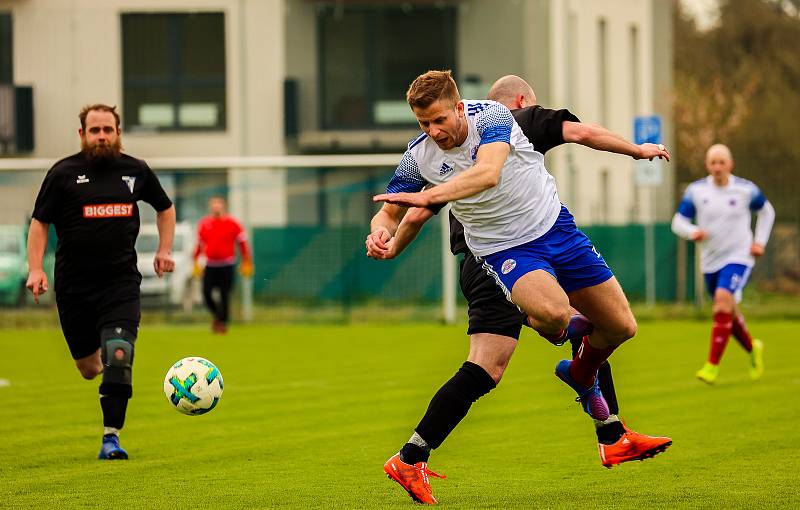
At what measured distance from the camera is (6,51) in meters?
31.8

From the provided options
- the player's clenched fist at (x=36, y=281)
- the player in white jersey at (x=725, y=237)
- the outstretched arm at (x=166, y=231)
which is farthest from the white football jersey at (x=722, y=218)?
the player's clenched fist at (x=36, y=281)

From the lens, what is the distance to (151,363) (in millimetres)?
16844

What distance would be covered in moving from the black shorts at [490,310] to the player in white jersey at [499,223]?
0.18m

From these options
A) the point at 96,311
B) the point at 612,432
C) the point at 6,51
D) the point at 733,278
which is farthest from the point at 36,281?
the point at 6,51

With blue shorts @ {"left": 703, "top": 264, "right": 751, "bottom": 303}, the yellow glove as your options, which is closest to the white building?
the yellow glove

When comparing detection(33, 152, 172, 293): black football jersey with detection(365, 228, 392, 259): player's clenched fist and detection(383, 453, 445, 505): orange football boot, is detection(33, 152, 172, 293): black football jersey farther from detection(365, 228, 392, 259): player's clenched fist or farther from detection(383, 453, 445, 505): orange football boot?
detection(383, 453, 445, 505): orange football boot

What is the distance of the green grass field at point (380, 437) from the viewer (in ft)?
24.9

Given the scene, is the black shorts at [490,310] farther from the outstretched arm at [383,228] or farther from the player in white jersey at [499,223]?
the outstretched arm at [383,228]

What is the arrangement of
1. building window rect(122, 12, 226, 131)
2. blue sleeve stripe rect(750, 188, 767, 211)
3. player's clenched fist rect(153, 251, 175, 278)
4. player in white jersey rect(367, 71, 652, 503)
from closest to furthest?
1. player in white jersey rect(367, 71, 652, 503)
2. player's clenched fist rect(153, 251, 175, 278)
3. blue sleeve stripe rect(750, 188, 767, 211)
4. building window rect(122, 12, 226, 131)

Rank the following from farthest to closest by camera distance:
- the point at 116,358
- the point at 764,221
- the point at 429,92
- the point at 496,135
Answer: the point at 764,221 → the point at 116,358 → the point at 496,135 → the point at 429,92

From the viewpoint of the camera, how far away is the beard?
9141 millimetres

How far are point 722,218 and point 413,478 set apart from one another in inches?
308

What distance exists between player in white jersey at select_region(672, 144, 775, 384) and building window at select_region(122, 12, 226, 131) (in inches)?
764

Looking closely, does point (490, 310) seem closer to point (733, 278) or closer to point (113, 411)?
point (113, 411)
